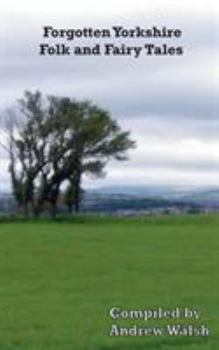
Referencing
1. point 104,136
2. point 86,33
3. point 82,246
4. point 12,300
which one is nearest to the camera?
point 86,33

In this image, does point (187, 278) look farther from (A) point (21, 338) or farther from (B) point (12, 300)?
(A) point (21, 338)

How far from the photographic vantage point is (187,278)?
16875 mm

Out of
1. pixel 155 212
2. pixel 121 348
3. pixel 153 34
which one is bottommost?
pixel 121 348

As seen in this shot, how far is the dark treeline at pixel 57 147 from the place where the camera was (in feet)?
38.1

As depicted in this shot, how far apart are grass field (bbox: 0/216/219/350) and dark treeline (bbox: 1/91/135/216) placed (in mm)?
725

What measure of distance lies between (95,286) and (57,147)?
3120 mm

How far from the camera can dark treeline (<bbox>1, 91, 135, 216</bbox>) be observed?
38.1 ft

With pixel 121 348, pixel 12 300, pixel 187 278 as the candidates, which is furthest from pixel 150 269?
pixel 121 348

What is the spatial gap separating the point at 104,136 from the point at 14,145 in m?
1.16

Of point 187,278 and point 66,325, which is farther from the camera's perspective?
point 187,278

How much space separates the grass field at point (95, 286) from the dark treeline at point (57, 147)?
725 mm

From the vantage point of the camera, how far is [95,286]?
596 inches

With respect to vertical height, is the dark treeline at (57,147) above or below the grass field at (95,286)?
above

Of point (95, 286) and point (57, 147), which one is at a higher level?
point (57, 147)
